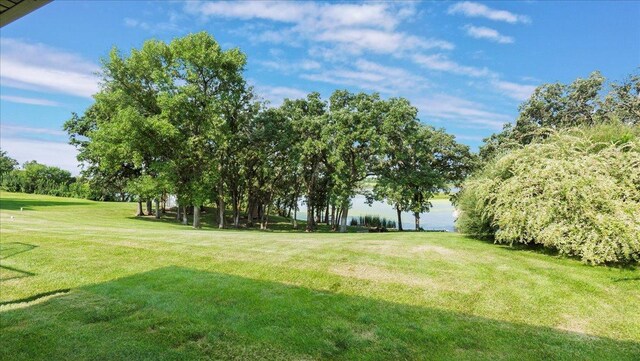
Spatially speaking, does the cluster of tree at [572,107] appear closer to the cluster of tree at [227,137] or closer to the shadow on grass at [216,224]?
the cluster of tree at [227,137]

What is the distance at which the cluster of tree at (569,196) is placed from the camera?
30.4 feet

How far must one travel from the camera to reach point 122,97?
100 feet

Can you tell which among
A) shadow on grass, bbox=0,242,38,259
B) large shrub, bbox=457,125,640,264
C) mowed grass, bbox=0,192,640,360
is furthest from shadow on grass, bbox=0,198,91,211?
large shrub, bbox=457,125,640,264

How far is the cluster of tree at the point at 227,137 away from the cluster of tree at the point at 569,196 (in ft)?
62.5

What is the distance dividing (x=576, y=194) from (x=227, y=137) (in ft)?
81.9

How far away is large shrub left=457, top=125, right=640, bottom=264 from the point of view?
30.3 feet

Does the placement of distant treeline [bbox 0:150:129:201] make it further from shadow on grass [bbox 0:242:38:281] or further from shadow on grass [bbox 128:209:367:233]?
shadow on grass [bbox 0:242:38:281]

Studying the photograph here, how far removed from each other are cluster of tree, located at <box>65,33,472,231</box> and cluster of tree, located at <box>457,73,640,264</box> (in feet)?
62.5

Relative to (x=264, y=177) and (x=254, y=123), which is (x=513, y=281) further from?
(x=264, y=177)

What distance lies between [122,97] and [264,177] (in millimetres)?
17371

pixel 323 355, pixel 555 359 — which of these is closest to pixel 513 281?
pixel 555 359

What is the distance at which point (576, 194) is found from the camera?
9852 millimetres

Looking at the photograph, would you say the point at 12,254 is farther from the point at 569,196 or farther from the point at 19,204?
the point at 19,204

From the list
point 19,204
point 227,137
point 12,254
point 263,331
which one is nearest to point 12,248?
point 12,254
